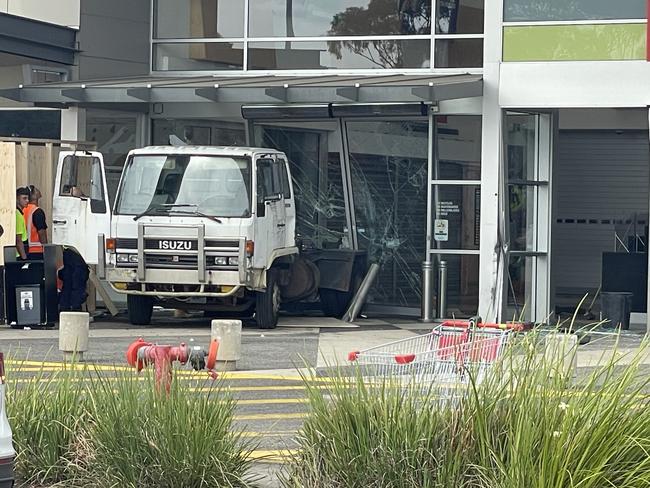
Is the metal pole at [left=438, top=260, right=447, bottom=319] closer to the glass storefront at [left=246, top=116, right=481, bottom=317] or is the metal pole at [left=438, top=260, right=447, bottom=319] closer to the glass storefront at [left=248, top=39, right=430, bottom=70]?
the glass storefront at [left=246, top=116, right=481, bottom=317]

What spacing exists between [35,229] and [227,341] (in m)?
6.38

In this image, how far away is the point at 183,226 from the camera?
18859mm

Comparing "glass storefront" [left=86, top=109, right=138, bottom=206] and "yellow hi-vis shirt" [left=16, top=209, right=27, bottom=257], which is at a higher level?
"glass storefront" [left=86, top=109, right=138, bottom=206]

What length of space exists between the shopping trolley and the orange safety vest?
38.1 feet

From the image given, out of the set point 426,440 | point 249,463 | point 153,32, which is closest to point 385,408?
point 426,440

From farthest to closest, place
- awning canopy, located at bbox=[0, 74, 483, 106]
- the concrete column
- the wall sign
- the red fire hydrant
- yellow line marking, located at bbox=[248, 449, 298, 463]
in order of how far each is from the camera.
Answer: the concrete column
the wall sign
awning canopy, located at bbox=[0, 74, 483, 106]
the red fire hydrant
yellow line marking, located at bbox=[248, 449, 298, 463]

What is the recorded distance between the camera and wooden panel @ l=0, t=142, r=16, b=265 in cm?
1972

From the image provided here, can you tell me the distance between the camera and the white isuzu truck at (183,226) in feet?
61.8

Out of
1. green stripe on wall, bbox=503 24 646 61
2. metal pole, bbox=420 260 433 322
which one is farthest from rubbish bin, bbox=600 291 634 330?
green stripe on wall, bbox=503 24 646 61

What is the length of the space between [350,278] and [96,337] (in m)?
4.95

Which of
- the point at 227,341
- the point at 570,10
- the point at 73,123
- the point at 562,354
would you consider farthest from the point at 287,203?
the point at 562,354

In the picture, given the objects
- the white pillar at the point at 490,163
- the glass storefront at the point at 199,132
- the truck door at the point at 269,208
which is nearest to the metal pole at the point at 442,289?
the white pillar at the point at 490,163

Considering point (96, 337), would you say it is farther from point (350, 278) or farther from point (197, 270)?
point (350, 278)

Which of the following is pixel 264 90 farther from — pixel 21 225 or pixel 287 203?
pixel 21 225
